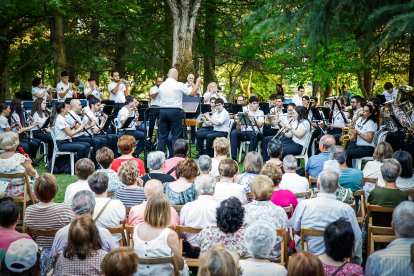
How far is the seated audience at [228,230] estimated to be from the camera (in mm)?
2982

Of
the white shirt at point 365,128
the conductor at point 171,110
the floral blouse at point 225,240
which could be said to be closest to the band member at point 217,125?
the conductor at point 171,110

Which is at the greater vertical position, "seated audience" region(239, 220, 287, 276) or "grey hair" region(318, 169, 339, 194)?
"grey hair" region(318, 169, 339, 194)

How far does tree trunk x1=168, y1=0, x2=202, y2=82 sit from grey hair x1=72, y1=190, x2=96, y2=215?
8932mm

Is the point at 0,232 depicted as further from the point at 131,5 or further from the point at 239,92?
the point at 239,92

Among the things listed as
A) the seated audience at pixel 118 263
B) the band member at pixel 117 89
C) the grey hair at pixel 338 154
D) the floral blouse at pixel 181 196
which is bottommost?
the seated audience at pixel 118 263

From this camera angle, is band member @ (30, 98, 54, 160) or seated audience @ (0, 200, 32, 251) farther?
band member @ (30, 98, 54, 160)

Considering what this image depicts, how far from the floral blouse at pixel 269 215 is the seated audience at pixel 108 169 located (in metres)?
1.80

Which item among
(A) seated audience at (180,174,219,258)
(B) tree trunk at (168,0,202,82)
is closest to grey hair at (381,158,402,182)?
(A) seated audience at (180,174,219,258)

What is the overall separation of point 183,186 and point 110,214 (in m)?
0.87

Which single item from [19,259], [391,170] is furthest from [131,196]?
[391,170]

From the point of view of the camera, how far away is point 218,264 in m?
2.20

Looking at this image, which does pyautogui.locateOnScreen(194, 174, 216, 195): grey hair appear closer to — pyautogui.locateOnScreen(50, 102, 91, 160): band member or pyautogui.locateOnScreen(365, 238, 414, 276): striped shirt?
pyautogui.locateOnScreen(365, 238, 414, 276): striped shirt

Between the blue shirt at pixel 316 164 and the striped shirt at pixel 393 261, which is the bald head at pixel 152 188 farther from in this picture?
the blue shirt at pixel 316 164

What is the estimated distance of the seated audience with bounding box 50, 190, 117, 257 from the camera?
3.03m
